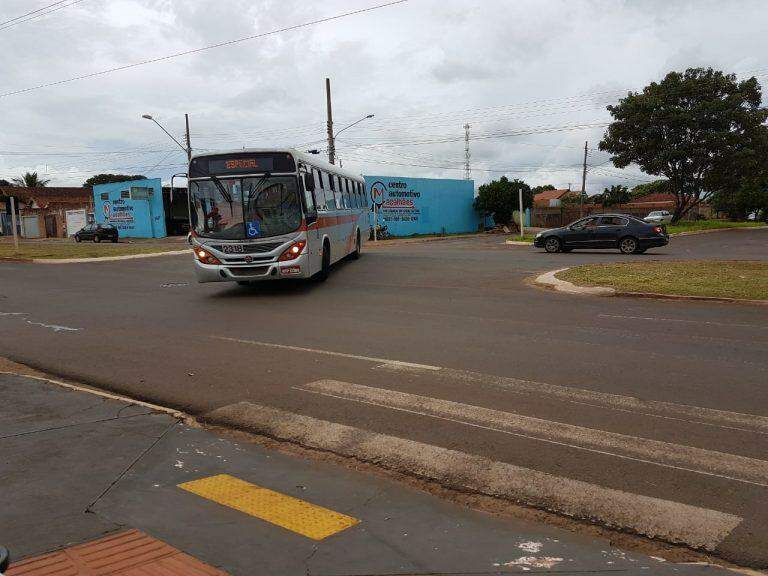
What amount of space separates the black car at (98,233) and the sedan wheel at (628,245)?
36.6m

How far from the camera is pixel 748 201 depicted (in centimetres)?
6141

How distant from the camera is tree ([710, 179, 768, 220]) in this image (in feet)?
197

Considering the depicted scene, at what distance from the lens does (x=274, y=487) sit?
4.18 metres

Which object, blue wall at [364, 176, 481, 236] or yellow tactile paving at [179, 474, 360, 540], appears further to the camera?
blue wall at [364, 176, 481, 236]

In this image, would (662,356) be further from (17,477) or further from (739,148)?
(739,148)

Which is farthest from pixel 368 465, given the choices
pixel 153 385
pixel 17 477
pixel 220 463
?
pixel 153 385

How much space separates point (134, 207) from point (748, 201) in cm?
5689

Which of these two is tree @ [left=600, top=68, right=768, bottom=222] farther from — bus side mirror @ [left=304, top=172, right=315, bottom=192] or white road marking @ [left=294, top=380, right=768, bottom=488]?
white road marking @ [left=294, top=380, right=768, bottom=488]

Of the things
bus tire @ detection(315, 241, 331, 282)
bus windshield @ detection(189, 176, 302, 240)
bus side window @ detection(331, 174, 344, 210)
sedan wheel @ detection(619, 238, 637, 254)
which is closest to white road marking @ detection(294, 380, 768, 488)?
bus windshield @ detection(189, 176, 302, 240)

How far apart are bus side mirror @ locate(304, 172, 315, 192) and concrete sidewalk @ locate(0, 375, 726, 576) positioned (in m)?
9.21

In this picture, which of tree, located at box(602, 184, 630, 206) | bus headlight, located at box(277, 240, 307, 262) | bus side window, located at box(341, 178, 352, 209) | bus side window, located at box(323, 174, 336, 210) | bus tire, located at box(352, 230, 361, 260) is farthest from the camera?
tree, located at box(602, 184, 630, 206)

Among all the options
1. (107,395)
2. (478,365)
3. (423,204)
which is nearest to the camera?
(107,395)

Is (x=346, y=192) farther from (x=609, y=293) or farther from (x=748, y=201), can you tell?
(x=748, y=201)

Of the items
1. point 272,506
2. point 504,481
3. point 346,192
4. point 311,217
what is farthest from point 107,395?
point 346,192
